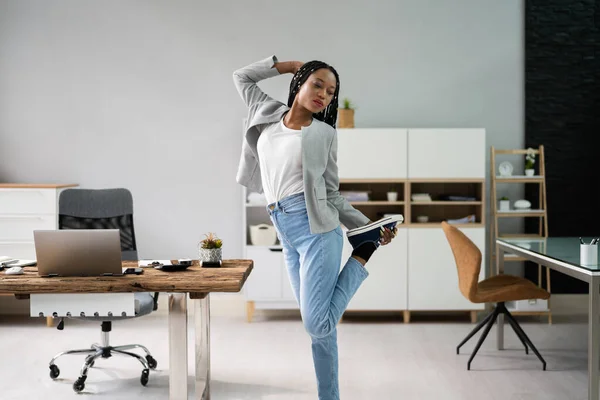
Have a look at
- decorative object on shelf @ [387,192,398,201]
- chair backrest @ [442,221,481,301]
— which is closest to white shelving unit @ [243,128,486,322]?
decorative object on shelf @ [387,192,398,201]

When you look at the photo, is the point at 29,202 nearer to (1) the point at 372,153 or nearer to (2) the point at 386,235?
(1) the point at 372,153

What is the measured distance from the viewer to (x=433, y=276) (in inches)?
225

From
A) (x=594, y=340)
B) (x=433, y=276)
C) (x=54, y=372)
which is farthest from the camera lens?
(x=433, y=276)

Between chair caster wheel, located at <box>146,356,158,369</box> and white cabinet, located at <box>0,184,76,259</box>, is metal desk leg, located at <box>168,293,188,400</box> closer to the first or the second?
chair caster wheel, located at <box>146,356,158,369</box>

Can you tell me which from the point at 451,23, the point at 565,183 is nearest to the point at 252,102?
the point at 451,23

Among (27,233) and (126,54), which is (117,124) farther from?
(27,233)

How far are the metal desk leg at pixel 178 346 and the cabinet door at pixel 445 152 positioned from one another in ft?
10.8

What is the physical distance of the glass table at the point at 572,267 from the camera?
330 centimetres

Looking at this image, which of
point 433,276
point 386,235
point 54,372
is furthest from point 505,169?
point 54,372

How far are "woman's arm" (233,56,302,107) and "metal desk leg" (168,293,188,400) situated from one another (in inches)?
37.1

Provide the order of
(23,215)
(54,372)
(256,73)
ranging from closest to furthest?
(256,73) < (54,372) < (23,215)

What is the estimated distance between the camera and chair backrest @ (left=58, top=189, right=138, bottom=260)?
14.0 feet

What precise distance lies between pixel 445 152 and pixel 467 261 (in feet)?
5.38

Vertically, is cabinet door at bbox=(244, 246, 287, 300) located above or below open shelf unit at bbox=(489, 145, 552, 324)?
below
